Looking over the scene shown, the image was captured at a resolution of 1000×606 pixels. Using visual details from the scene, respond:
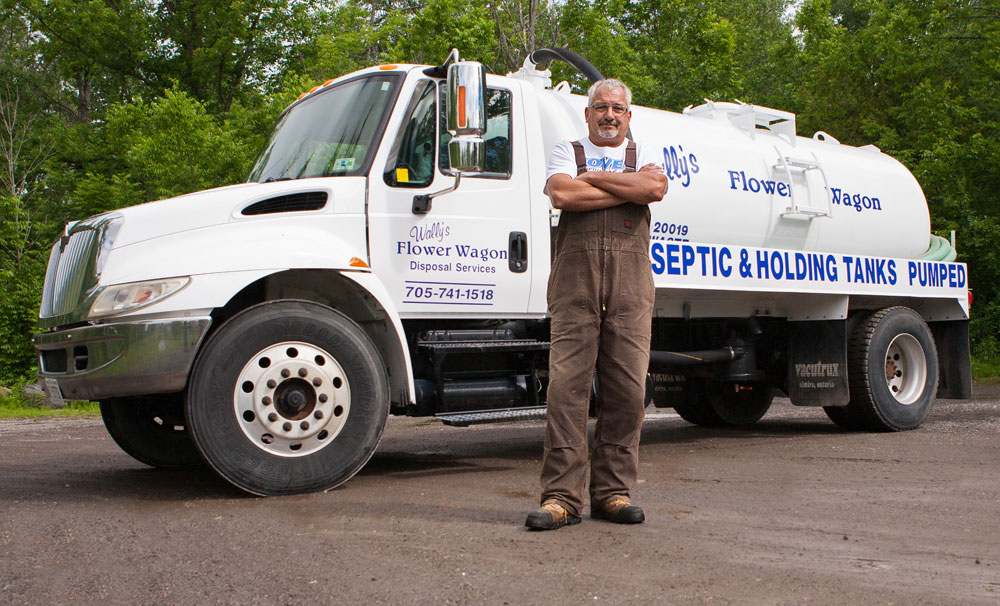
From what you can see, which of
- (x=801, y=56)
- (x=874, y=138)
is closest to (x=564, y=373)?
(x=874, y=138)

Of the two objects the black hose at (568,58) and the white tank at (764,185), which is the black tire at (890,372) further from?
the black hose at (568,58)

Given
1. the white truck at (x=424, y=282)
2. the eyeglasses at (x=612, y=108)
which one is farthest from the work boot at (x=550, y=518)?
the eyeglasses at (x=612, y=108)

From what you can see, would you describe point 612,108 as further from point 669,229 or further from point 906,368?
point 906,368

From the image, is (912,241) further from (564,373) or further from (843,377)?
(564,373)

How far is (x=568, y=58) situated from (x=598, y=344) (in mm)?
3928

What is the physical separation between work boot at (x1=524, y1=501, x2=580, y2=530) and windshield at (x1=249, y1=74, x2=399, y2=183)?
103 inches

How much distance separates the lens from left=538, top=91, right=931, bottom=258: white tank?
7500mm

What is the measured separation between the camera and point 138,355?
5.09 meters

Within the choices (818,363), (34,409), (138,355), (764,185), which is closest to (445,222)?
(138,355)

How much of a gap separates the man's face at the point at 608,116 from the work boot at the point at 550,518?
1.77 meters

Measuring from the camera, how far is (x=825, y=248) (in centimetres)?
870

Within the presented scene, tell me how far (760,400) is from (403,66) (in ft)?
19.0

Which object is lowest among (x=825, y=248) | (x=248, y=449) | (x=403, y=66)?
(x=248, y=449)

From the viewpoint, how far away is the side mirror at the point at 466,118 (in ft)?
17.3
